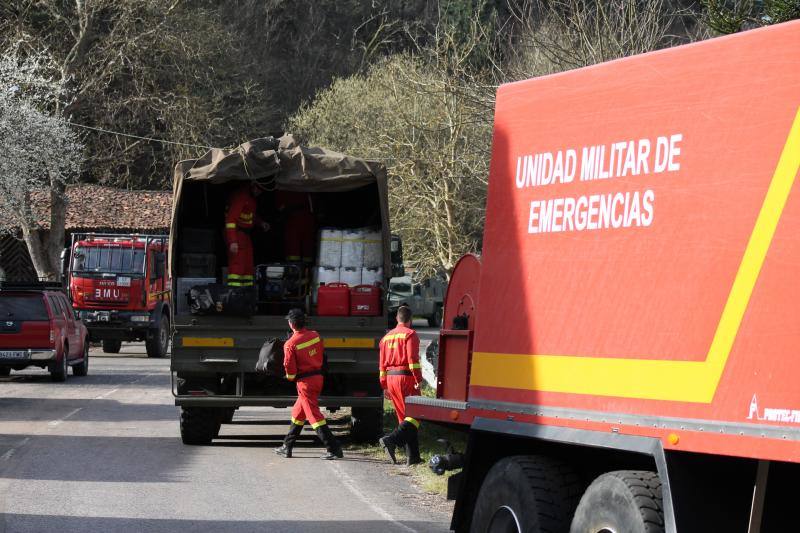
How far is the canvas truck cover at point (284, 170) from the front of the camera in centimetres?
1573

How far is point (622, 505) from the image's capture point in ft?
19.0

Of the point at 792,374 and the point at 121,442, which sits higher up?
the point at 792,374

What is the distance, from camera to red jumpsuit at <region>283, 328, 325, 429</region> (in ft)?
48.3

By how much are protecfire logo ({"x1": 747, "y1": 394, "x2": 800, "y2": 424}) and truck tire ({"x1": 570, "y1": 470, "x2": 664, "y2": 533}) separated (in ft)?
2.29

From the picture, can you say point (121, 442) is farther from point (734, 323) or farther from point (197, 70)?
point (197, 70)

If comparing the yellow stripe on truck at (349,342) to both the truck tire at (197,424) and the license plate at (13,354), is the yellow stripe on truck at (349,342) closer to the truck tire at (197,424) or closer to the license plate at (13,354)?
the truck tire at (197,424)

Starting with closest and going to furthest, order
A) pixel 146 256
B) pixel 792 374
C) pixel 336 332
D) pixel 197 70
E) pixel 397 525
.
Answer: pixel 792 374 → pixel 397 525 → pixel 336 332 → pixel 146 256 → pixel 197 70

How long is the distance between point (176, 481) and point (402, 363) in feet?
8.91

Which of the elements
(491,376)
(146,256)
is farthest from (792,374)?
(146,256)

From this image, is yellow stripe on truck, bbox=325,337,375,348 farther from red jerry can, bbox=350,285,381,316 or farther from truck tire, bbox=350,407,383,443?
truck tire, bbox=350,407,383,443

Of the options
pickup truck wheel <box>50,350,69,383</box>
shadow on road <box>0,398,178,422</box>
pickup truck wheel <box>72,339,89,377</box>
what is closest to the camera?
shadow on road <box>0,398,178,422</box>

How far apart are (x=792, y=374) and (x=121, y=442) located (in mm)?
12836

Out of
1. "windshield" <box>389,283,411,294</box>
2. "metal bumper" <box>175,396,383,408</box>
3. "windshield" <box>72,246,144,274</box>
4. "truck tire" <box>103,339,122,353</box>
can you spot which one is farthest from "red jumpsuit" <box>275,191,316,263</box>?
"windshield" <box>389,283,411,294</box>

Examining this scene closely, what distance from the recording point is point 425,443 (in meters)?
16.3
